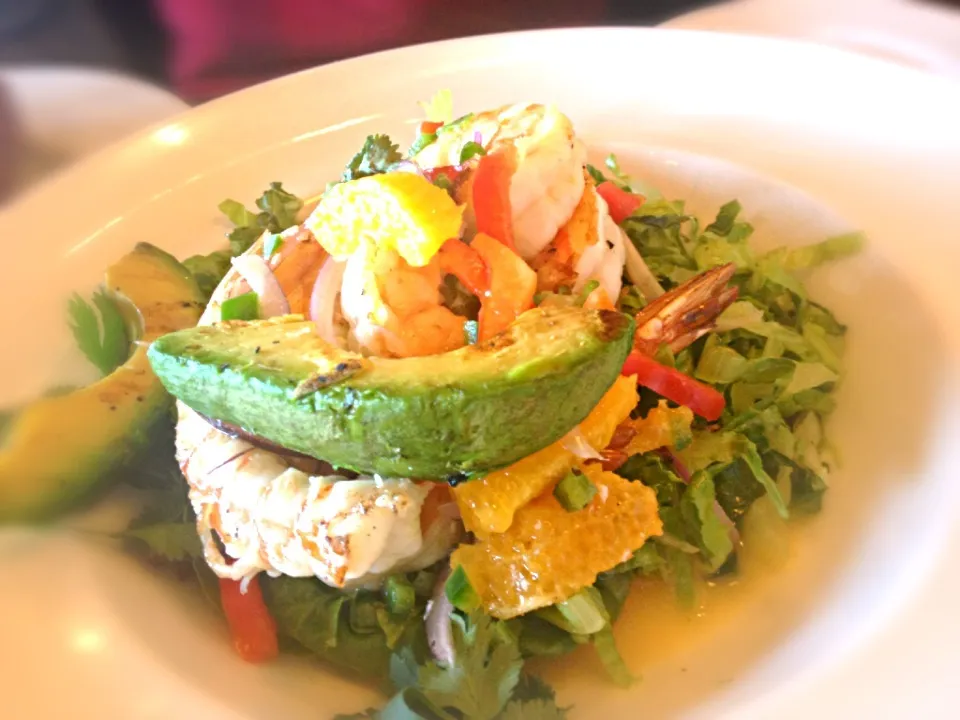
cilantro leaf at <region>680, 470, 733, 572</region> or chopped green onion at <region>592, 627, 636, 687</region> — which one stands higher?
cilantro leaf at <region>680, 470, 733, 572</region>

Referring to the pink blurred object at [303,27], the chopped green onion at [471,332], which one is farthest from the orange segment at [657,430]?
the pink blurred object at [303,27]

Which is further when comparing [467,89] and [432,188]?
[467,89]

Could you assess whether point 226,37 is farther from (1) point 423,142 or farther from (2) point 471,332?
(2) point 471,332

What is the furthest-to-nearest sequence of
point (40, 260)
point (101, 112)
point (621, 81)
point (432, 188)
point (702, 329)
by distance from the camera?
point (101, 112)
point (621, 81)
point (40, 260)
point (702, 329)
point (432, 188)

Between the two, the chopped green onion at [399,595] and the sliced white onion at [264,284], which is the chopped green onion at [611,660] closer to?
the chopped green onion at [399,595]

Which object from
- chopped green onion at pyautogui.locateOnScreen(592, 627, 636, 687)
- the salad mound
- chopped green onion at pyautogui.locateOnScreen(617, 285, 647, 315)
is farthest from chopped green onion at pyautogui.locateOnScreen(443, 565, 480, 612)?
chopped green onion at pyautogui.locateOnScreen(617, 285, 647, 315)

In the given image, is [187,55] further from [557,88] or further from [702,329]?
[702,329]

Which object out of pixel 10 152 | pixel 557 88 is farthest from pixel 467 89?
pixel 10 152

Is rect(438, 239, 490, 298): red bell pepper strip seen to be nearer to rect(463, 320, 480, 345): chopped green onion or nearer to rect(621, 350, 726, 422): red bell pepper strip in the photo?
rect(463, 320, 480, 345): chopped green onion
